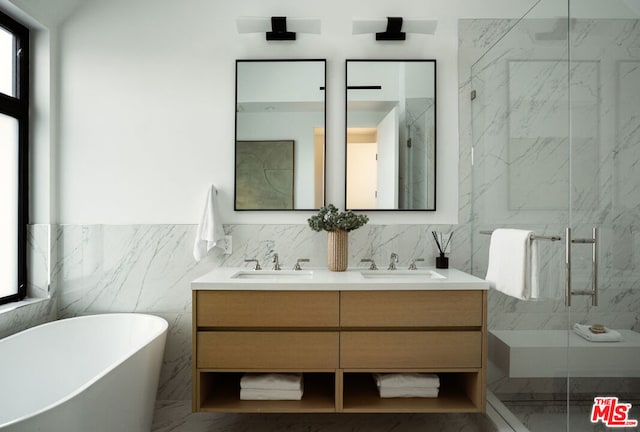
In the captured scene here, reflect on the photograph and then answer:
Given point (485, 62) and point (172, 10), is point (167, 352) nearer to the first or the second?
point (172, 10)

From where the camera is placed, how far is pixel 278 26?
2.40m

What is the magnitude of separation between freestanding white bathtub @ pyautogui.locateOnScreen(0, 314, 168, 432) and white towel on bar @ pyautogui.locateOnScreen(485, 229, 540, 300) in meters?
1.81

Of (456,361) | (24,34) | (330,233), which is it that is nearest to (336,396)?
(456,361)

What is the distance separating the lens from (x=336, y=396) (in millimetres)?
1940

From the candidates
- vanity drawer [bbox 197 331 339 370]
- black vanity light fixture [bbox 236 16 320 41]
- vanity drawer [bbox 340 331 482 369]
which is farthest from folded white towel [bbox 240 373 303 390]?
black vanity light fixture [bbox 236 16 320 41]

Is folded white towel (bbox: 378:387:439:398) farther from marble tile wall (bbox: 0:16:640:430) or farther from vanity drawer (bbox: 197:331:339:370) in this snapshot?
marble tile wall (bbox: 0:16:640:430)

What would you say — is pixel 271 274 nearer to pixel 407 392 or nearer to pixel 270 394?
pixel 270 394

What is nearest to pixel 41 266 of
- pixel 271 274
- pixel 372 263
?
pixel 271 274

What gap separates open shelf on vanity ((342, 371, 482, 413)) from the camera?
194 cm

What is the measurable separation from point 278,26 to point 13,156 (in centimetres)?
182

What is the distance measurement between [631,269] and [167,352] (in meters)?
2.48

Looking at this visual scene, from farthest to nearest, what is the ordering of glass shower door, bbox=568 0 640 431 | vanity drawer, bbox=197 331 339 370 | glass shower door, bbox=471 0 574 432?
vanity drawer, bbox=197 331 339 370 < glass shower door, bbox=471 0 574 432 < glass shower door, bbox=568 0 640 431

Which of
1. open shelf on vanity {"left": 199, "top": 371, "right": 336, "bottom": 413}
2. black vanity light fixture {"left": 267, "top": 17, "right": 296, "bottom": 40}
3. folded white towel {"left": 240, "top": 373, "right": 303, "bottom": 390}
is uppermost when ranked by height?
black vanity light fixture {"left": 267, "top": 17, "right": 296, "bottom": 40}

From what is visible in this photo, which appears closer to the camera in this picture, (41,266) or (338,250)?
(338,250)
